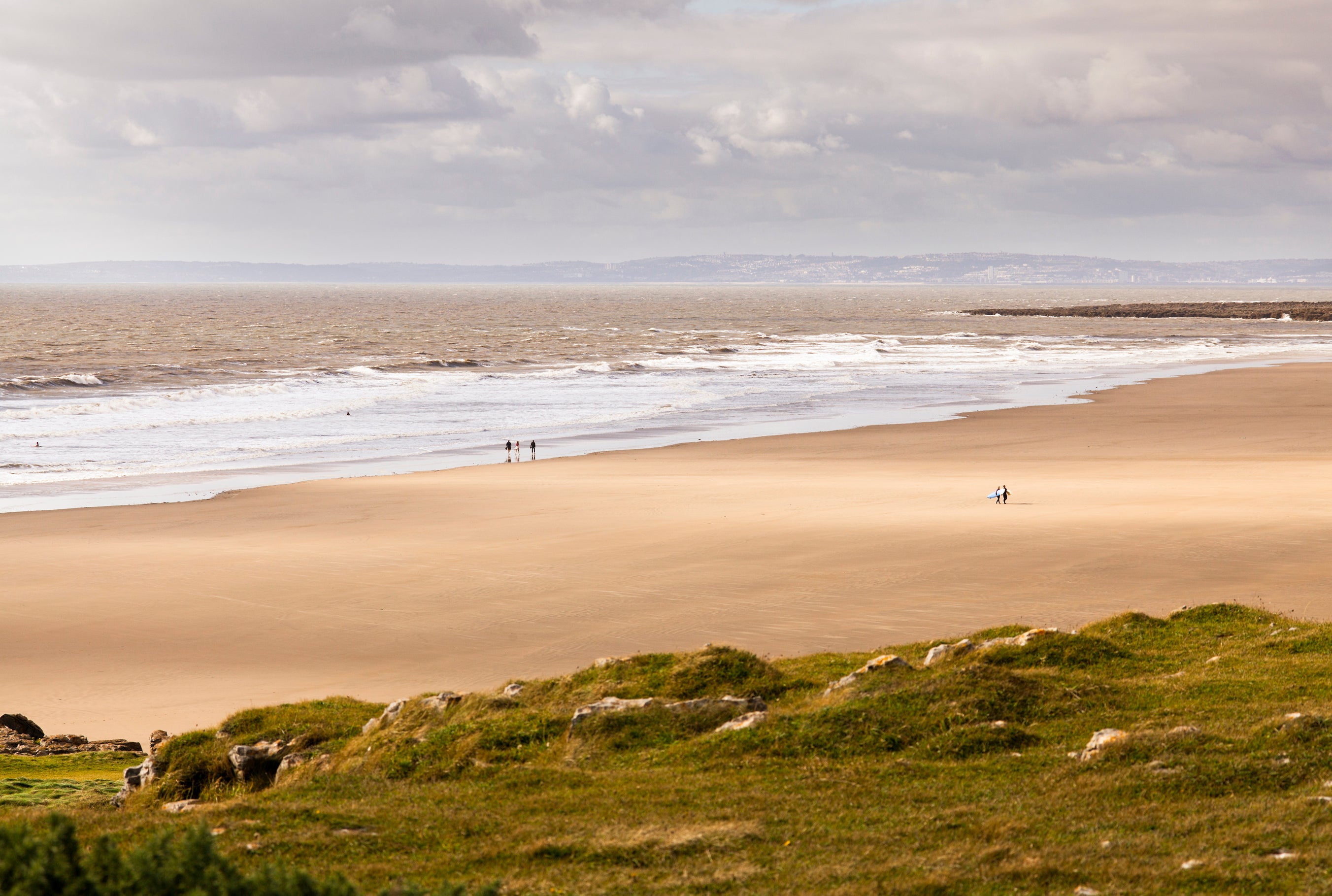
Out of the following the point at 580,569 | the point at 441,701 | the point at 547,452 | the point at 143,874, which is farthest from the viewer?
the point at 547,452

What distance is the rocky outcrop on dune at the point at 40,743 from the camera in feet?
49.9

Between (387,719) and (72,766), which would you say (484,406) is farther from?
(387,719)

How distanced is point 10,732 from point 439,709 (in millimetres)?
6748

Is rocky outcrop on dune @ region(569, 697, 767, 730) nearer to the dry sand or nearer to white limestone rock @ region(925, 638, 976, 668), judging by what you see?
white limestone rock @ region(925, 638, 976, 668)

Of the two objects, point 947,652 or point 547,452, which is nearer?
point 947,652

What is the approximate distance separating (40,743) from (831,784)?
10.8 meters

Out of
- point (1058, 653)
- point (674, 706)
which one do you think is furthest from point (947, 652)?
point (674, 706)

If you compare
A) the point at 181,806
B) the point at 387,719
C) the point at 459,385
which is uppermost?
the point at 459,385

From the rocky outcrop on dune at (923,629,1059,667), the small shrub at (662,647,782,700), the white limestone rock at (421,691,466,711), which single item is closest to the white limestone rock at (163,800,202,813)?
the white limestone rock at (421,691,466,711)

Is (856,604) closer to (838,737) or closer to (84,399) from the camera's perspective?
(838,737)

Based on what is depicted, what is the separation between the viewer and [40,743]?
1562 centimetres

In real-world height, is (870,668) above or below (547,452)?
below

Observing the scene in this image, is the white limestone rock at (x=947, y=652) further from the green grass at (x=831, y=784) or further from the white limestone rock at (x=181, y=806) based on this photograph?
the white limestone rock at (x=181, y=806)

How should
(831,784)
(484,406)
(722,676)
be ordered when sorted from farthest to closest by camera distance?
(484,406), (722,676), (831,784)
